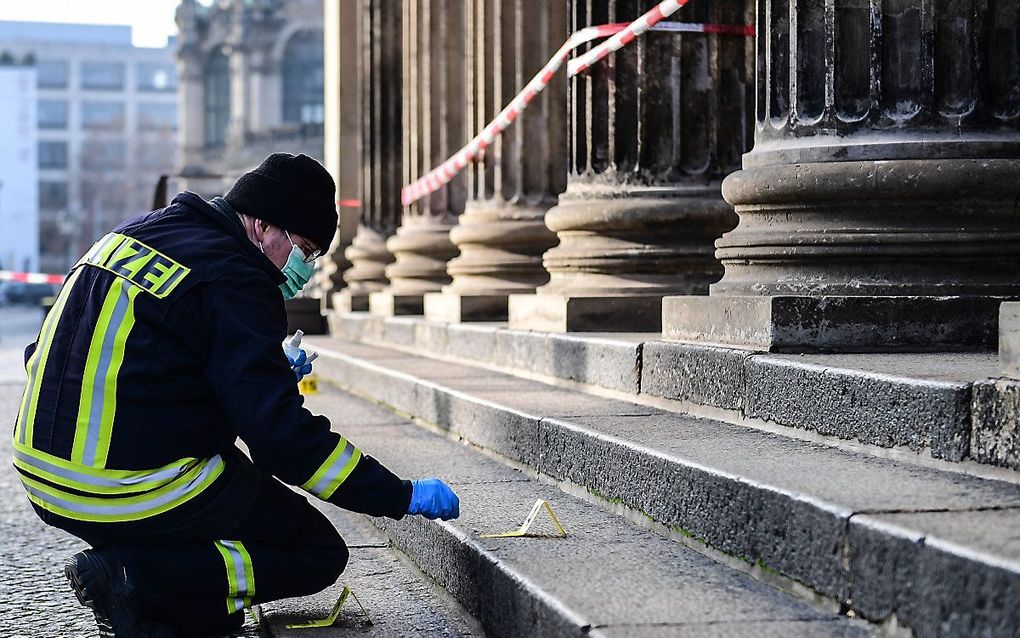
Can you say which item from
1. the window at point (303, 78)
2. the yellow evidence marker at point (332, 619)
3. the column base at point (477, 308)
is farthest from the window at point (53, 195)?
the yellow evidence marker at point (332, 619)

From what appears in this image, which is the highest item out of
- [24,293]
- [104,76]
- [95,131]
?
[104,76]

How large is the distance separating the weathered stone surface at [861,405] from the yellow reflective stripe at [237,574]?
1.61 m

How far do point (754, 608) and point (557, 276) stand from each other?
469 cm

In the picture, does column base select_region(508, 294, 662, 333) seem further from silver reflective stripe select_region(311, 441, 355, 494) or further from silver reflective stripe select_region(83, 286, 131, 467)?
silver reflective stripe select_region(83, 286, 131, 467)

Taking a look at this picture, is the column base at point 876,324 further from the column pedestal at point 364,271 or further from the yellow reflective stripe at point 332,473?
the column pedestal at point 364,271

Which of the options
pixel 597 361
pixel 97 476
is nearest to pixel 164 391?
pixel 97 476

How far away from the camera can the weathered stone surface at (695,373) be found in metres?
5.02

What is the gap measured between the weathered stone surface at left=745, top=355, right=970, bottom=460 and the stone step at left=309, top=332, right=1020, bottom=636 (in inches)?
2.5

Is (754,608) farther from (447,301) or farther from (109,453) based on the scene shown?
(447,301)

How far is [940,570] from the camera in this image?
2.96 metres

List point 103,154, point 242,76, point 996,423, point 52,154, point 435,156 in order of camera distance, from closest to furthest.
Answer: point 996,423
point 435,156
point 242,76
point 103,154
point 52,154

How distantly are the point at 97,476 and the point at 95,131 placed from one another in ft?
343

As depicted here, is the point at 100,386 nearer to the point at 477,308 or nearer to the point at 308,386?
the point at 308,386

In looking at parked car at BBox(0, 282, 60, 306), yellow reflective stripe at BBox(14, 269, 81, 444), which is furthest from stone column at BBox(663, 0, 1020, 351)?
parked car at BBox(0, 282, 60, 306)
